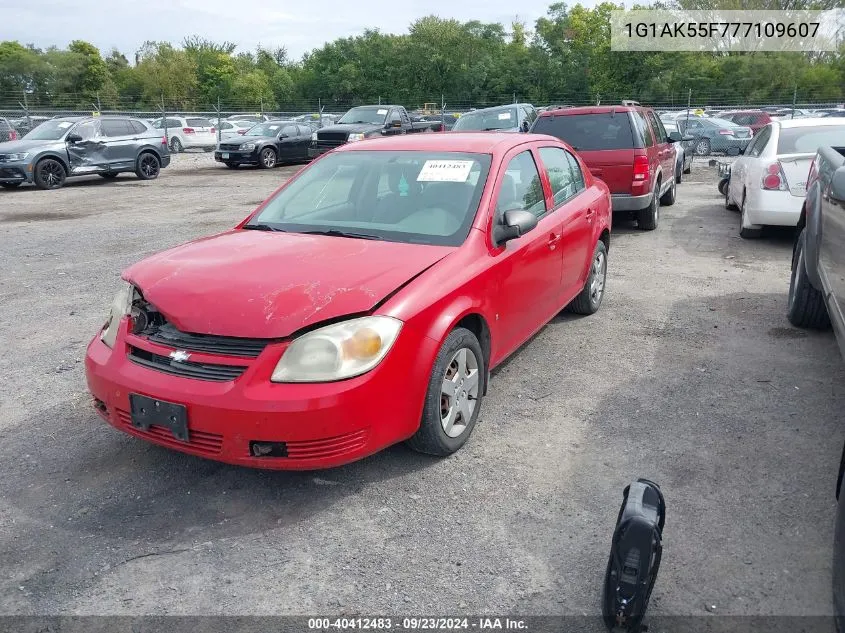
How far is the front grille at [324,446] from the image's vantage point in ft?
10.1

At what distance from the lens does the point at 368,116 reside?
22.0 m

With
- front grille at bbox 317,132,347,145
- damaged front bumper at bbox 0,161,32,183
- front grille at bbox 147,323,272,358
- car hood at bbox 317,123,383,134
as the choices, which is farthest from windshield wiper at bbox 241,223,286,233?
car hood at bbox 317,123,383,134

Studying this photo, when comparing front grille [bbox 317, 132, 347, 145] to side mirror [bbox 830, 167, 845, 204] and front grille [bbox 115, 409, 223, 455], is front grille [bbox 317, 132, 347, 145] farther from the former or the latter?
side mirror [bbox 830, 167, 845, 204]

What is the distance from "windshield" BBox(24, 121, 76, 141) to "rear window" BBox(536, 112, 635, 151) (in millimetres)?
12074

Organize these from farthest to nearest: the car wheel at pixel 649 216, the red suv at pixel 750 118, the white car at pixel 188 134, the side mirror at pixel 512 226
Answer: the white car at pixel 188 134 < the red suv at pixel 750 118 < the car wheel at pixel 649 216 < the side mirror at pixel 512 226

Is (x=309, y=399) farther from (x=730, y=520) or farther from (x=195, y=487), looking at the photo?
(x=730, y=520)

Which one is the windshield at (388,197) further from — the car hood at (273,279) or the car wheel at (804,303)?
the car wheel at (804,303)

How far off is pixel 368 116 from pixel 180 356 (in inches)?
778

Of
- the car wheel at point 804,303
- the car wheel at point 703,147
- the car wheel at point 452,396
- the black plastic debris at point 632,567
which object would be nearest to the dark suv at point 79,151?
the car wheel at point 452,396

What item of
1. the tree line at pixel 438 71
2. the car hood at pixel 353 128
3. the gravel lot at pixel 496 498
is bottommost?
the gravel lot at pixel 496 498

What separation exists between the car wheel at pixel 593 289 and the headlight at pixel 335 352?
312 centimetres

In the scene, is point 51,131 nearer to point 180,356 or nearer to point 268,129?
point 268,129

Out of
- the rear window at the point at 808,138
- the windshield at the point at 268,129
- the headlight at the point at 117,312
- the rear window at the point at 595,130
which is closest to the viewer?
the headlight at the point at 117,312

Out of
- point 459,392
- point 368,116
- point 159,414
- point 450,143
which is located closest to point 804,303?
point 450,143
